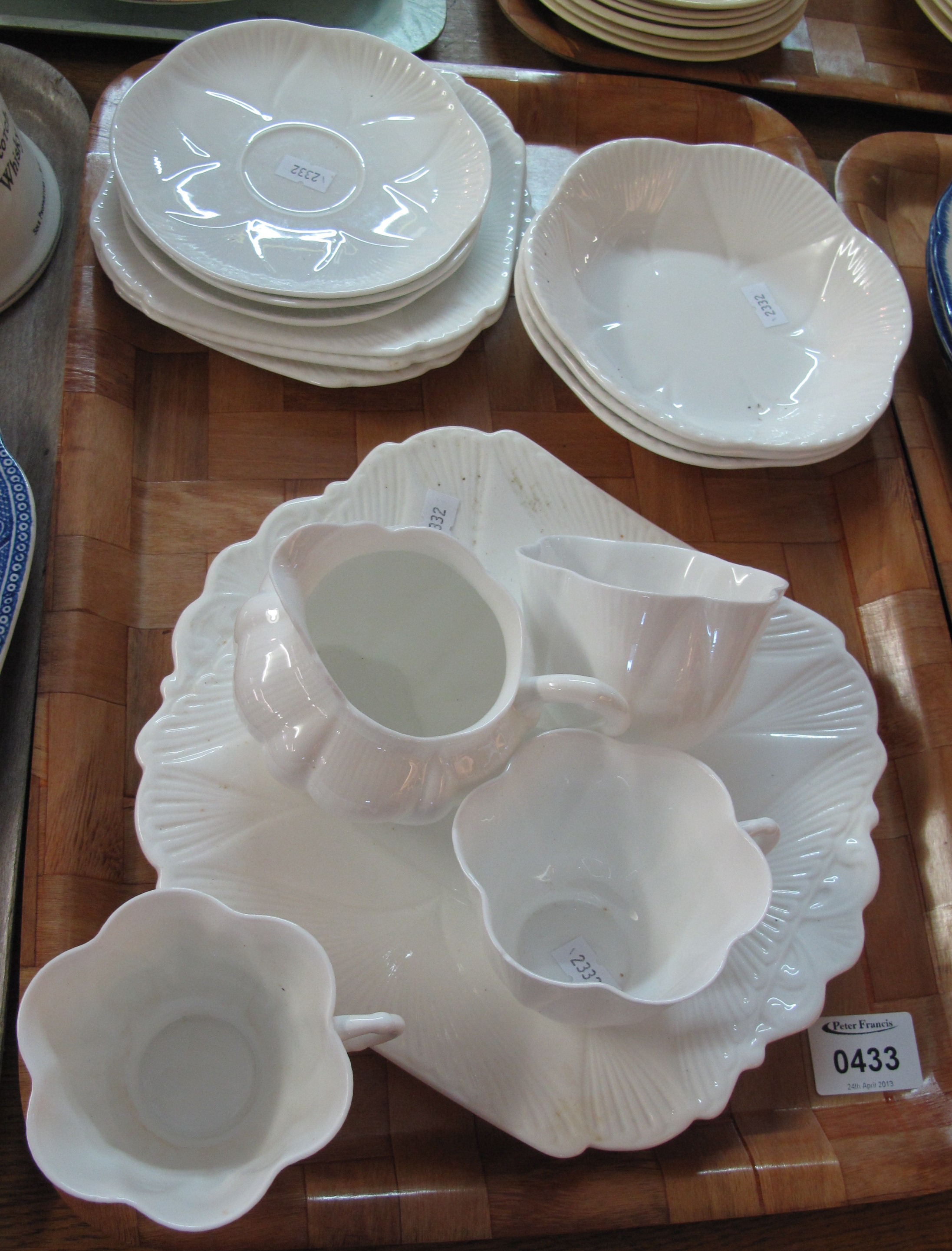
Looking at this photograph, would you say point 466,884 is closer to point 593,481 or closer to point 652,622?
point 652,622

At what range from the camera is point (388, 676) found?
533mm

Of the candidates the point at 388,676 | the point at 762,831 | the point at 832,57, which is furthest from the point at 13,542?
the point at 832,57

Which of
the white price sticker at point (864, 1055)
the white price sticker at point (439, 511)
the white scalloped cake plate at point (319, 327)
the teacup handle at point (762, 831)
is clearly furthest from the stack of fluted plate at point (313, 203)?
the white price sticker at point (864, 1055)

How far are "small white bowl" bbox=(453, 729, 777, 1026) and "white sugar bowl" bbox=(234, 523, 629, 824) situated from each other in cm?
2

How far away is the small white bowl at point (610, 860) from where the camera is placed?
1.53 ft

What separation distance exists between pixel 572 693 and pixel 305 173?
51cm

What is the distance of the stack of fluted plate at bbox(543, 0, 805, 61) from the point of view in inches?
34.5

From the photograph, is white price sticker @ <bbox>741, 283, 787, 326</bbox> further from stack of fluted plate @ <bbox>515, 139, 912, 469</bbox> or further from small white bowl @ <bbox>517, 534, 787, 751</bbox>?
small white bowl @ <bbox>517, 534, 787, 751</bbox>

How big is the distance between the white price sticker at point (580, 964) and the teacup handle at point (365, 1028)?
0.38ft

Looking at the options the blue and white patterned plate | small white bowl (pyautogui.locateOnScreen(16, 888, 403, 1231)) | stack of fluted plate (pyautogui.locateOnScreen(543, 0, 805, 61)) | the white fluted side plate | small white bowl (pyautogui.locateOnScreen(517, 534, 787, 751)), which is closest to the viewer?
small white bowl (pyautogui.locateOnScreen(16, 888, 403, 1231))

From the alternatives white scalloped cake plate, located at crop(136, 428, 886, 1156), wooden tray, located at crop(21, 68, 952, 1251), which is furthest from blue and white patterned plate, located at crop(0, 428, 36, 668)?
white scalloped cake plate, located at crop(136, 428, 886, 1156)

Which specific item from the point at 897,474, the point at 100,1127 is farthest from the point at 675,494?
the point at 100,1127

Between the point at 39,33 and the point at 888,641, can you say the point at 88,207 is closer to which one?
the point at 39,33

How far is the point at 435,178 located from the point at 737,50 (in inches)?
15.2
